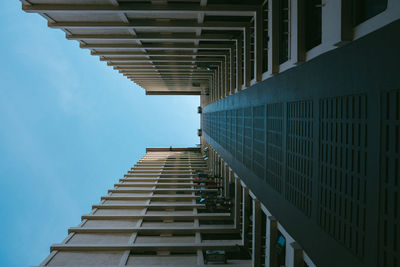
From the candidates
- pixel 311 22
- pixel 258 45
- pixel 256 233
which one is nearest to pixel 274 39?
pixel 311 22

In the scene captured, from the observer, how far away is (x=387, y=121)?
5215 mm

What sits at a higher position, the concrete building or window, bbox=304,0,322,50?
window, bbox=304,0,322,50

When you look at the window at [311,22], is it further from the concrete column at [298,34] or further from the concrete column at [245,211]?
the concrete column at [245,211]

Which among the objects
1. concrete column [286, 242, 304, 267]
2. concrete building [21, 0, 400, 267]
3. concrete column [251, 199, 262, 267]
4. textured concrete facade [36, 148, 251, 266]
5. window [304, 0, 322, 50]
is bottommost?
textured concrete facade [36, 148, 251, 266]

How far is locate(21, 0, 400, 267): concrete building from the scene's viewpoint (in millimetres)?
5457

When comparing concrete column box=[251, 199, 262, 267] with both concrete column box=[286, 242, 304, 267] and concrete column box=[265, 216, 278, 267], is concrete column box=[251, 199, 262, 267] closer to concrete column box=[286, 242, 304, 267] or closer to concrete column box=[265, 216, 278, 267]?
concrete column box=[265, 216, 278, 267]

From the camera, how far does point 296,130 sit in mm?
9680

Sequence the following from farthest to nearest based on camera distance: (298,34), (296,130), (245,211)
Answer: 1. (245,211)
2. (298,34)
3. (296,130)

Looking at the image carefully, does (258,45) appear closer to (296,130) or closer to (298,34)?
(298,34)

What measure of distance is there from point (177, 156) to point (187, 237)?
105 feet

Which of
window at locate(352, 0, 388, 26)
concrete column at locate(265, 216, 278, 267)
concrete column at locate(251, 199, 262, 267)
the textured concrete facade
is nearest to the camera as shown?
window at locate(352, 0, 388, 26)

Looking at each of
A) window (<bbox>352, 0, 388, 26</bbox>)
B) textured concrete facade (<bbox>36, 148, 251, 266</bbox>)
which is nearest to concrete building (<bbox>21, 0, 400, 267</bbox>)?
window (<bbox>352, 0, 388, 26</bbox>)

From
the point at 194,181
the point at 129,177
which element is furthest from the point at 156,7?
the point at 129,177

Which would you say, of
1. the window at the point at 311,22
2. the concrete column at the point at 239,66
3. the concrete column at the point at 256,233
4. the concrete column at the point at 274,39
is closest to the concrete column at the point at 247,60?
the concrete column at the point at 239,66
